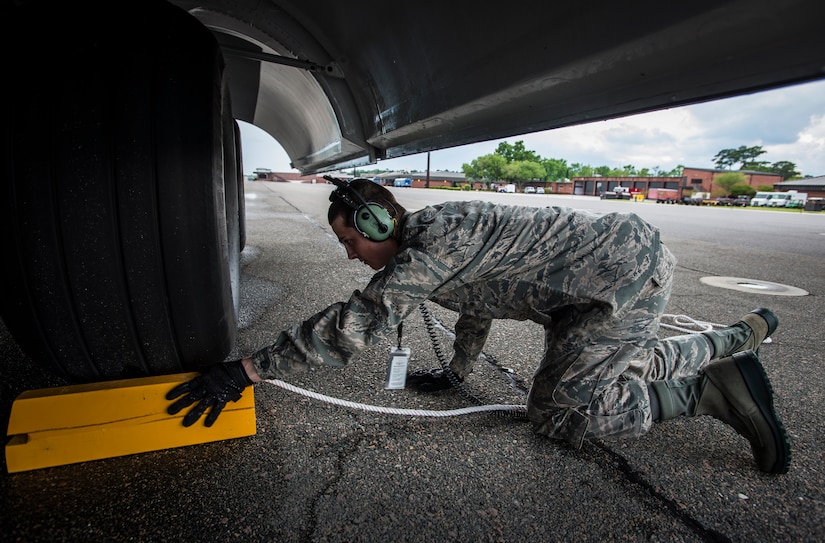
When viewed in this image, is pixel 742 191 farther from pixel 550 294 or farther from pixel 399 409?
pixel 399 409

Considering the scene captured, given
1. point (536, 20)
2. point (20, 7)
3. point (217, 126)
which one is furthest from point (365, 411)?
point (20, 7)

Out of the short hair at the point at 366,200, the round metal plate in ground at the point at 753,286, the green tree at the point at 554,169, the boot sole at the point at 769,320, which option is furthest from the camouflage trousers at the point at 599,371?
the green tree at the point at 554,169

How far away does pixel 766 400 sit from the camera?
57.1 inches

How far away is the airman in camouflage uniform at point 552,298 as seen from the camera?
53.8 inches

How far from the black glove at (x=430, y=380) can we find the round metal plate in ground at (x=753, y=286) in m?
3.29

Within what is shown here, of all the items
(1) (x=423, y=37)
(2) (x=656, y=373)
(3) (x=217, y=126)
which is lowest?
(2) (x=656, y=373)

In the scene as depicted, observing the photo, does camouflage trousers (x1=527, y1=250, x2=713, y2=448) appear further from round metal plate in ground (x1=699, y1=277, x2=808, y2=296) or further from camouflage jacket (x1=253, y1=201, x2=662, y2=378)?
round metal plate in ground (x1=699, y1=277, x2=808, y2=296)

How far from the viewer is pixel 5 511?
1.12m

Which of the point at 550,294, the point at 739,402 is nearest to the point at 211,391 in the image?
the point at 550,294

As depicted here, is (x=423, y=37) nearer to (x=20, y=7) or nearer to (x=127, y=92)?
(x=127, y=92)

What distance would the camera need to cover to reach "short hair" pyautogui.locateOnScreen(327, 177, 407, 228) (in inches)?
58.2

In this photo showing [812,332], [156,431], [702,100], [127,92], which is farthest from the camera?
[812,332]

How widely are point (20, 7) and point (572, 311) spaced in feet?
6.21

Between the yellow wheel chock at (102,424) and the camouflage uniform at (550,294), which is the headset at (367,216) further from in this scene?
the yellow wheel chock at (102,424)
